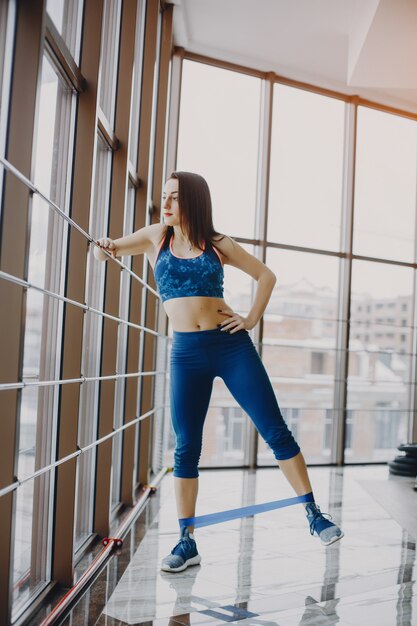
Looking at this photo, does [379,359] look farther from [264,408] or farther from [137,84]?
[264,408]

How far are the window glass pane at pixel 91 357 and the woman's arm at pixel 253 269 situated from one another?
0.69 meters

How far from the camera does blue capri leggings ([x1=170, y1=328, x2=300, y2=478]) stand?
204 centimetres

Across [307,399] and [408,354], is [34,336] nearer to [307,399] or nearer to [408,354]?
[307,399]

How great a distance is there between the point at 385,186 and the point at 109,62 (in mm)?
3720

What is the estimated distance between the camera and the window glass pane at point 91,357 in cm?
259

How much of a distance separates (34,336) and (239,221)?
3.58 m

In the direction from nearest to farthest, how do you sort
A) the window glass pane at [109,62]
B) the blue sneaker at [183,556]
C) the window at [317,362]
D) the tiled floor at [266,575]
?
the tiled floor at [266,575] → the blue sneaker at [183,556] → the window glass pane at [109,62] → the window at [317,362]

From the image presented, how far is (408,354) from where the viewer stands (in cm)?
600


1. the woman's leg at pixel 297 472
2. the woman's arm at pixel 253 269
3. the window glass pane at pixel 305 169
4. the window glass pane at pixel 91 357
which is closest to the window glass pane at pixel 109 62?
the window glass pane at pixel 91 357

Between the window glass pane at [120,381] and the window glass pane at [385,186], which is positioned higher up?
the window glass pane at [385,186]

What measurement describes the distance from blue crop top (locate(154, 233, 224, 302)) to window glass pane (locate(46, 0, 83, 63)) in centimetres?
83

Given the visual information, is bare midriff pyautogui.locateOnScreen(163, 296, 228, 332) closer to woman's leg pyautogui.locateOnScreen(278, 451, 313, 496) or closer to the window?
woman's leg pyautogui.locateOnScreen(278, 451, 313, 496)

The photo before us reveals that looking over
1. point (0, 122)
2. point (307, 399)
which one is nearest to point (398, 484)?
point (307, 399)

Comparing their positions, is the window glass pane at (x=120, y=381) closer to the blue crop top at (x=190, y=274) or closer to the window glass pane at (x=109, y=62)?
the window glass pane at (x=109, y=62)
